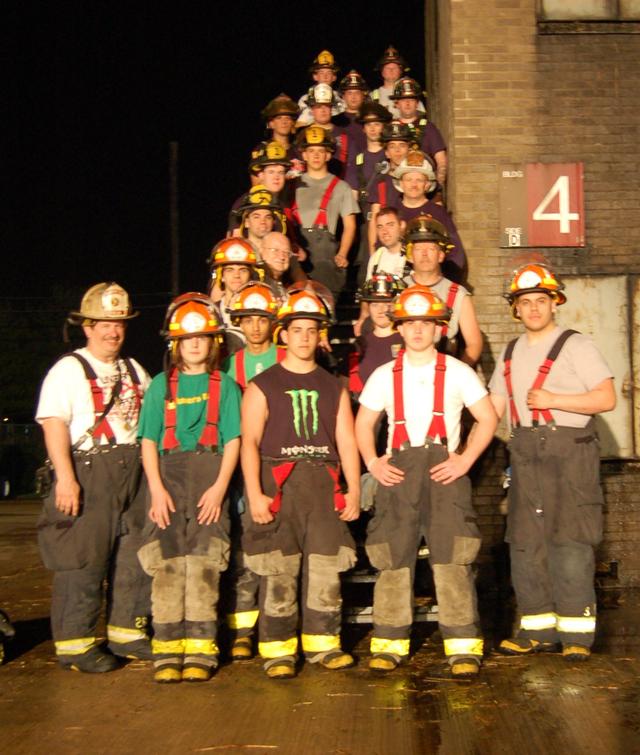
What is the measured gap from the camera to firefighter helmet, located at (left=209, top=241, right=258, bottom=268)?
25.1ft

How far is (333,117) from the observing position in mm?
10977

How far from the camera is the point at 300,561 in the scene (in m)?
6.41

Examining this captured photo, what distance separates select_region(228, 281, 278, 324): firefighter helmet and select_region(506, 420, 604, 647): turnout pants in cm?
173

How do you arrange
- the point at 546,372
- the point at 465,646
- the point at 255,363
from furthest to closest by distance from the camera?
the point at 255,363, the point at 546,372, the point at 465,646

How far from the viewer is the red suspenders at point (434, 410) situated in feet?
20.9

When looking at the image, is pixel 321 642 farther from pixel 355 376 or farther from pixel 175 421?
pixel 355 376

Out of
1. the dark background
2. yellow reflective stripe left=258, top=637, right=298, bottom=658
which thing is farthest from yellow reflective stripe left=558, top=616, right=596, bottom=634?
the dark background

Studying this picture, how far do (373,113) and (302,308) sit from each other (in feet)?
14.1

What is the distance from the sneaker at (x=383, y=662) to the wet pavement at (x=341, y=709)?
0.19 ft

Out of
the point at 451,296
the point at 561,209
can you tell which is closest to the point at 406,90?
the point at 561,209

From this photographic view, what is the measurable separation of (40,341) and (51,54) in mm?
7903

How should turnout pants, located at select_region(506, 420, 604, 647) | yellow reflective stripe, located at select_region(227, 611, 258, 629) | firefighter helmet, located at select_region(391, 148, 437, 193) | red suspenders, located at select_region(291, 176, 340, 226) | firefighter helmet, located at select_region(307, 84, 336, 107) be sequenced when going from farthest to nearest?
firefighter helmet, located at select_region(307, 84, 336, 107) → red suspenders, located at select_region(291, 176, 340, 226) → firefighter helmet, located at select_region(391, 148, 437, 193) → yellow reflective stripe, located at select_region(227, 611, 258, 629) → turnout pants, located at select_region(506, 420, 604, 647)

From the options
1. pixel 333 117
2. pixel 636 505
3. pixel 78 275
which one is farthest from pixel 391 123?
pixel 78 275

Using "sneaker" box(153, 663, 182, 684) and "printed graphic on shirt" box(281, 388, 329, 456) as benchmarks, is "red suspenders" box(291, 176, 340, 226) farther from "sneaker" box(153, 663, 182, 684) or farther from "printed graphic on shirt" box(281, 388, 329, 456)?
"sneaker" box(153, 663, 182, 684)
